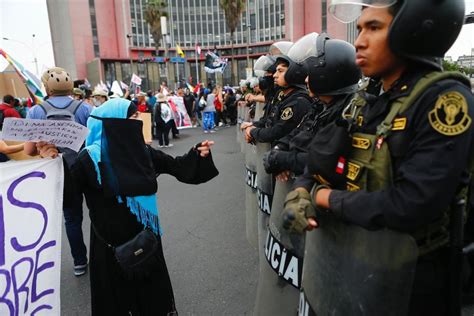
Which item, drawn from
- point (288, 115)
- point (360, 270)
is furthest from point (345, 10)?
point (288, 115)

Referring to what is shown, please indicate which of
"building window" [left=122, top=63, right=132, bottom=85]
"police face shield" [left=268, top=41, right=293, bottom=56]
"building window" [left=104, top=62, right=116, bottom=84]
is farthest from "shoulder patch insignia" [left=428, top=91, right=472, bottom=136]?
"building window" [left=122, top=63, right=132, bottom=85]

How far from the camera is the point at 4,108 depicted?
720 centimetres

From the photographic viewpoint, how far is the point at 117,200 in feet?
7.47

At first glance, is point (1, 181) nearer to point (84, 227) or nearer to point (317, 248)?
point (317, 248)

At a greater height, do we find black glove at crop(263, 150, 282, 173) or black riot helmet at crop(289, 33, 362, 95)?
black riot helmet at crop(289, 33, 362, 95)

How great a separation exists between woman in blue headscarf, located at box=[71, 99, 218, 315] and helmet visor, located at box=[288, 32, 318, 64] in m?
1.37

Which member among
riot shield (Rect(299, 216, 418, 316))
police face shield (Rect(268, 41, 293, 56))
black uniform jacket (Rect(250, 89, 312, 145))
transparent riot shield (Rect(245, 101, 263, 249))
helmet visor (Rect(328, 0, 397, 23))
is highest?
police face shield (Rect(268, 41, 293, 56))

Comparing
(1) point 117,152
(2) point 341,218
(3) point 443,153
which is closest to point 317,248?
(2) point 341,218

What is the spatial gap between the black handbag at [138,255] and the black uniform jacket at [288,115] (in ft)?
4.58

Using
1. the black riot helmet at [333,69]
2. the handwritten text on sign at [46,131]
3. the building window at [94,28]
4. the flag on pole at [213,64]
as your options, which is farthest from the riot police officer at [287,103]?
the building window at [94,28]

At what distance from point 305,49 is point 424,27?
1.65 meters

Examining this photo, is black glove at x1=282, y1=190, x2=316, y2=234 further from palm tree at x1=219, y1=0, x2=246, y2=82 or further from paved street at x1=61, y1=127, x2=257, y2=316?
palm tree at x1=219, y1=0, x2=246, y2=82

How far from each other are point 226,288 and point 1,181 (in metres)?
2.05

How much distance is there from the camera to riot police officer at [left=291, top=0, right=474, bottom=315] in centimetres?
105
